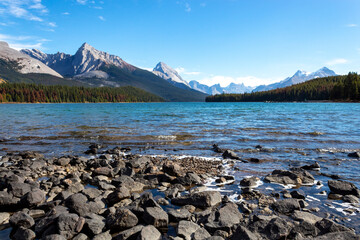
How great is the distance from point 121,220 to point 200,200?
10.6ft

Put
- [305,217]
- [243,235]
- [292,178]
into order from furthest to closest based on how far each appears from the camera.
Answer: [292,178] → [305,217] → [243,235]

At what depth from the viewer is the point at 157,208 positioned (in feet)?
26.9

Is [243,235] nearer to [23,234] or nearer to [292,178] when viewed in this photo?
[23,234]

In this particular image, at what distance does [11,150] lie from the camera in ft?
69.1

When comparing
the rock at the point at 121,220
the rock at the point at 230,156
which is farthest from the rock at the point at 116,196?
the rock at the point at 230,156

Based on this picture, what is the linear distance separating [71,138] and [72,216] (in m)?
21.3

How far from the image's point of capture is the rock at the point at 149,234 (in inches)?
258

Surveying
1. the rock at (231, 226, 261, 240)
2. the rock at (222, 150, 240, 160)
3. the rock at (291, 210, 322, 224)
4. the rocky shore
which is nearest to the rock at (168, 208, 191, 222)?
the rocky shore

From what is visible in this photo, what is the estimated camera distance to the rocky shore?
6969 millimetres

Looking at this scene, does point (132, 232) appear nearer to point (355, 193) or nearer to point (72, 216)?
point (72, 216)

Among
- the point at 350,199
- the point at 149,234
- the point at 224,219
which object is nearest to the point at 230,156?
the point at 350,199

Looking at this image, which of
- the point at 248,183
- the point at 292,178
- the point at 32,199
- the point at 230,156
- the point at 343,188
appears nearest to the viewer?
the point at 32,199

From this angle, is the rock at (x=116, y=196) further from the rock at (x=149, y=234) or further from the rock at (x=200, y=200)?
the rock at (x=149, y=234)

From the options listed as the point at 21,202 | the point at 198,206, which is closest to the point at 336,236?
the point at 198,206
